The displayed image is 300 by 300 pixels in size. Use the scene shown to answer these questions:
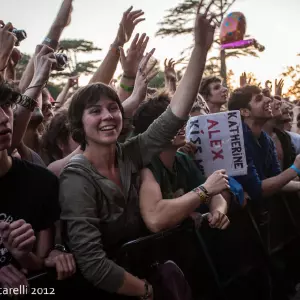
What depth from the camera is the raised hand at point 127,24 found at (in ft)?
10.6

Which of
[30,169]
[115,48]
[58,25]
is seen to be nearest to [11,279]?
[30,169]

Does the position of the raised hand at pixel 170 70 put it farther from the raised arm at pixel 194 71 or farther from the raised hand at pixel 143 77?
the raised arm at pixel 194 71

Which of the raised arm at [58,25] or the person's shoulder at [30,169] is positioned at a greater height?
the raised arm at [58,25]

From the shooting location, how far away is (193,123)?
3.00m

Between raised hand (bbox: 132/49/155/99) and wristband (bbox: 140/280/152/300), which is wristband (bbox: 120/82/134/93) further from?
wristband (bbox: 140/280/152/300)

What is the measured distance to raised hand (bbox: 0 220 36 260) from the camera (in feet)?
5.12

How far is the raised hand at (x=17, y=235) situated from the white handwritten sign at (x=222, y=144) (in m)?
1.59

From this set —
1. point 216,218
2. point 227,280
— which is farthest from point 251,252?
point 216,218

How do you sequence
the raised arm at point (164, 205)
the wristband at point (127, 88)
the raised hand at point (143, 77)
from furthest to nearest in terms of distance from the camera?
1. the wristband at point (127, 88)
2. the raised hand at point (143, 77)
3. the raised arm at point (164, 205)

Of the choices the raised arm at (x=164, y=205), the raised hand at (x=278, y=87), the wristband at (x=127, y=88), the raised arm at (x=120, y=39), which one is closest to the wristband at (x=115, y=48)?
the raised arm at (x=120, y=39)

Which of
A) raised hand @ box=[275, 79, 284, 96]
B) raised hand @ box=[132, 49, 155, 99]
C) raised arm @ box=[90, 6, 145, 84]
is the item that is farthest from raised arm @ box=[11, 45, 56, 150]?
raised hand @ box=[275, 79, 284, 96]

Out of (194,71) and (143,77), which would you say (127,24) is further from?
(194,71)

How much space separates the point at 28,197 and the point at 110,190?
0.39 m

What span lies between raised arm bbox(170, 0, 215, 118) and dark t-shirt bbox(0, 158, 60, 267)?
75 centimetres
